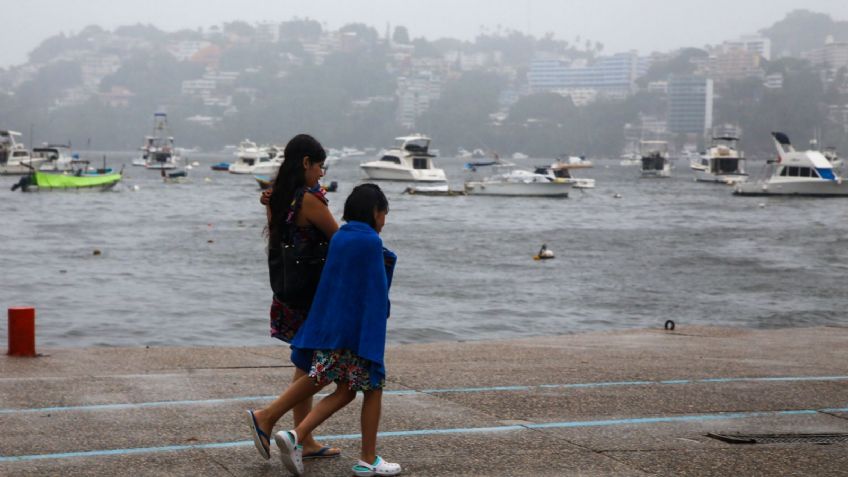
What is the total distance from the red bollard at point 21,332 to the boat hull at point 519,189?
58001mm

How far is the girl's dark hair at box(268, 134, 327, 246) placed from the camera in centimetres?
591

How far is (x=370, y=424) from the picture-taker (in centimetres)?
573

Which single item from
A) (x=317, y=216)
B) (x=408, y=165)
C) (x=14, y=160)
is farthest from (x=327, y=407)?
(x=14, y=160)

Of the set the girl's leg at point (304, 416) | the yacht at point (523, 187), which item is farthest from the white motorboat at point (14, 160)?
the girl's leg at point (304, 416)

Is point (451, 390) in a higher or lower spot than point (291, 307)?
lower

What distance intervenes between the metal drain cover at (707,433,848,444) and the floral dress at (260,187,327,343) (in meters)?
2.38

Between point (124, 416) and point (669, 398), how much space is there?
3362 millimetres

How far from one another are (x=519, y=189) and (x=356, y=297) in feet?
204

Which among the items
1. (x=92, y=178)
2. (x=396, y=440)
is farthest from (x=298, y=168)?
(x=92, y=178)

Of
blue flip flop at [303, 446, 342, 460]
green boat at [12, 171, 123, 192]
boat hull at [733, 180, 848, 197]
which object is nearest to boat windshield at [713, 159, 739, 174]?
boat hull at [733, 180, 848, 197]

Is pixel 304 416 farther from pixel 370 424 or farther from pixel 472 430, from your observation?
pixel 472 430

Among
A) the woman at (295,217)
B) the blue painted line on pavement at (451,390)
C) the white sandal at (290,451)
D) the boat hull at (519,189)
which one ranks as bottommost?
the boat hull at (519,189)

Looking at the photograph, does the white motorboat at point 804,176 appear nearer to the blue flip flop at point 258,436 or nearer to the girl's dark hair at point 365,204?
the girl's dark hair at point 365,204

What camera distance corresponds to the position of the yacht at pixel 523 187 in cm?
6731
